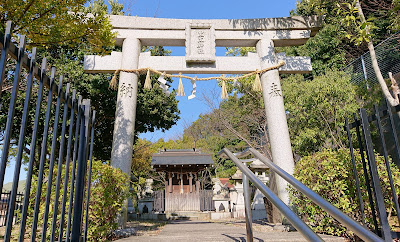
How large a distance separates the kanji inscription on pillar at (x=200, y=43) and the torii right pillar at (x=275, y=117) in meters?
1.31

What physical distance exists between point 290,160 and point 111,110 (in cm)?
744

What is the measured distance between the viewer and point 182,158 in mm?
17234

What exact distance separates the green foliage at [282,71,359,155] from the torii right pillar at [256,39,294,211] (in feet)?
8.51

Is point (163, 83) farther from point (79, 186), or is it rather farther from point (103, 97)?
point (79, 186)

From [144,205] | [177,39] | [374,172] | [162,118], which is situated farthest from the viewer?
[144,205]

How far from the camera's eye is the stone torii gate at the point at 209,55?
6465 millimetres

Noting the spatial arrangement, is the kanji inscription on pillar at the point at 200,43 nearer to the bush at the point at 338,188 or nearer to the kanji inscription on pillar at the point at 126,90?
the kanji inscription on pillar at the point at 126,90

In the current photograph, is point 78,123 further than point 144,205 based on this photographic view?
No

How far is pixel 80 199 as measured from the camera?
2049 millimetres

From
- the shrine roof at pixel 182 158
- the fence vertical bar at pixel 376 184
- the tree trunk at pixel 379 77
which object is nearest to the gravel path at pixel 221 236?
the fence vertical bar at pixel 376 184

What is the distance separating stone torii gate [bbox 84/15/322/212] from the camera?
6.46m

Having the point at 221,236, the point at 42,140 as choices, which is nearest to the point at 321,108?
the point at 221,236

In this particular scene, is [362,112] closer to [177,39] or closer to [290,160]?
[290,160]

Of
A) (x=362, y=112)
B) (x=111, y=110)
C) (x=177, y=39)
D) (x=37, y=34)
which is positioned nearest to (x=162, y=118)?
(x=111, y=110)
